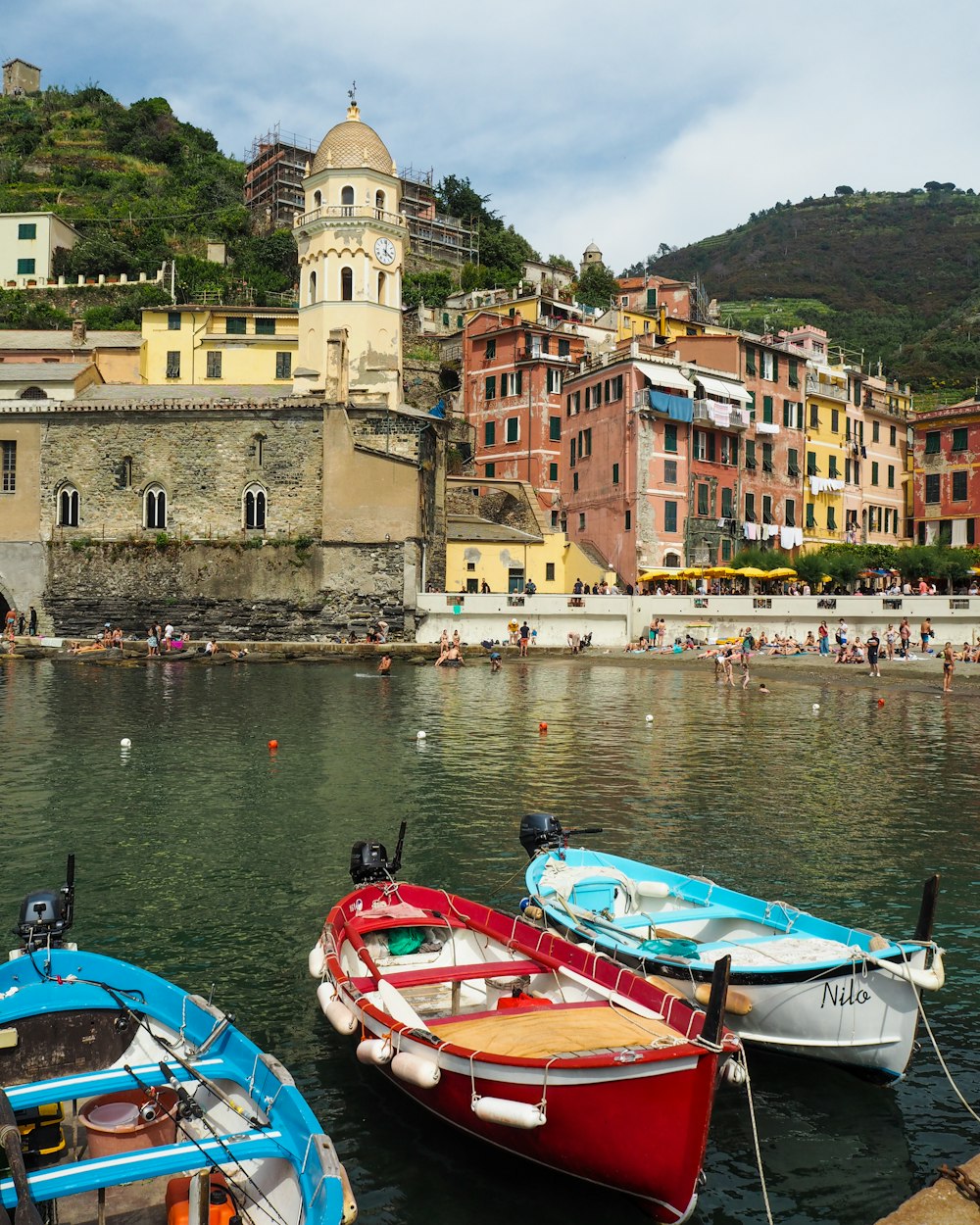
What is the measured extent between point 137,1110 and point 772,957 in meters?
5.21

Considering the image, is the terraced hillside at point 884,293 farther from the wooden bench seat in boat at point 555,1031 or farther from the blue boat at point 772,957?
the wooden bench seat in boat at point 555,1031

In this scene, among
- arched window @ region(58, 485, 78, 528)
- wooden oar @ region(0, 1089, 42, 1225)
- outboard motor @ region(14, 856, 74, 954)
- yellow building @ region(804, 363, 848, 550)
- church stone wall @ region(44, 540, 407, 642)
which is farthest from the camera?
yellow building @ region(804, 363, 848, 550)

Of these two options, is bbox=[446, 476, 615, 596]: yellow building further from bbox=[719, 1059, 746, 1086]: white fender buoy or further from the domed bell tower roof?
bbox=[719, 1059, 746, 1086]: white fender buoy

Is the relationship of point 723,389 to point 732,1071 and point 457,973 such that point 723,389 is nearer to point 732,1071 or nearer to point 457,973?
point 457,973

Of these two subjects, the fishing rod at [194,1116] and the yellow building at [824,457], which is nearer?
the fishing rod at [194,1116]

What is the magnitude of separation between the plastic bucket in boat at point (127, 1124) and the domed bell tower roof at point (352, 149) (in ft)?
179

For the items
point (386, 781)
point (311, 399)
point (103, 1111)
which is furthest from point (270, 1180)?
point (311, 399)

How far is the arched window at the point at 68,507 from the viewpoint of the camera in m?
54.4

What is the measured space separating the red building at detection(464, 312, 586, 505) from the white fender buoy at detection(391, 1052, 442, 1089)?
61.1m

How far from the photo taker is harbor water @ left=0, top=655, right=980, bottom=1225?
759 centimetres

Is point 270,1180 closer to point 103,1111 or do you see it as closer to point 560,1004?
point 103,1111

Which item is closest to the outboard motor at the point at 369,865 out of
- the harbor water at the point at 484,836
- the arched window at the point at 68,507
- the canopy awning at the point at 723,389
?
the harbor water at the point at 484,836

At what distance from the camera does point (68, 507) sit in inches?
2149

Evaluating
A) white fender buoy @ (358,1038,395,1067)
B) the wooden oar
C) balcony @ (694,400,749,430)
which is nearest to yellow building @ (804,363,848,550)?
balcony @ (694,400,749,430)
